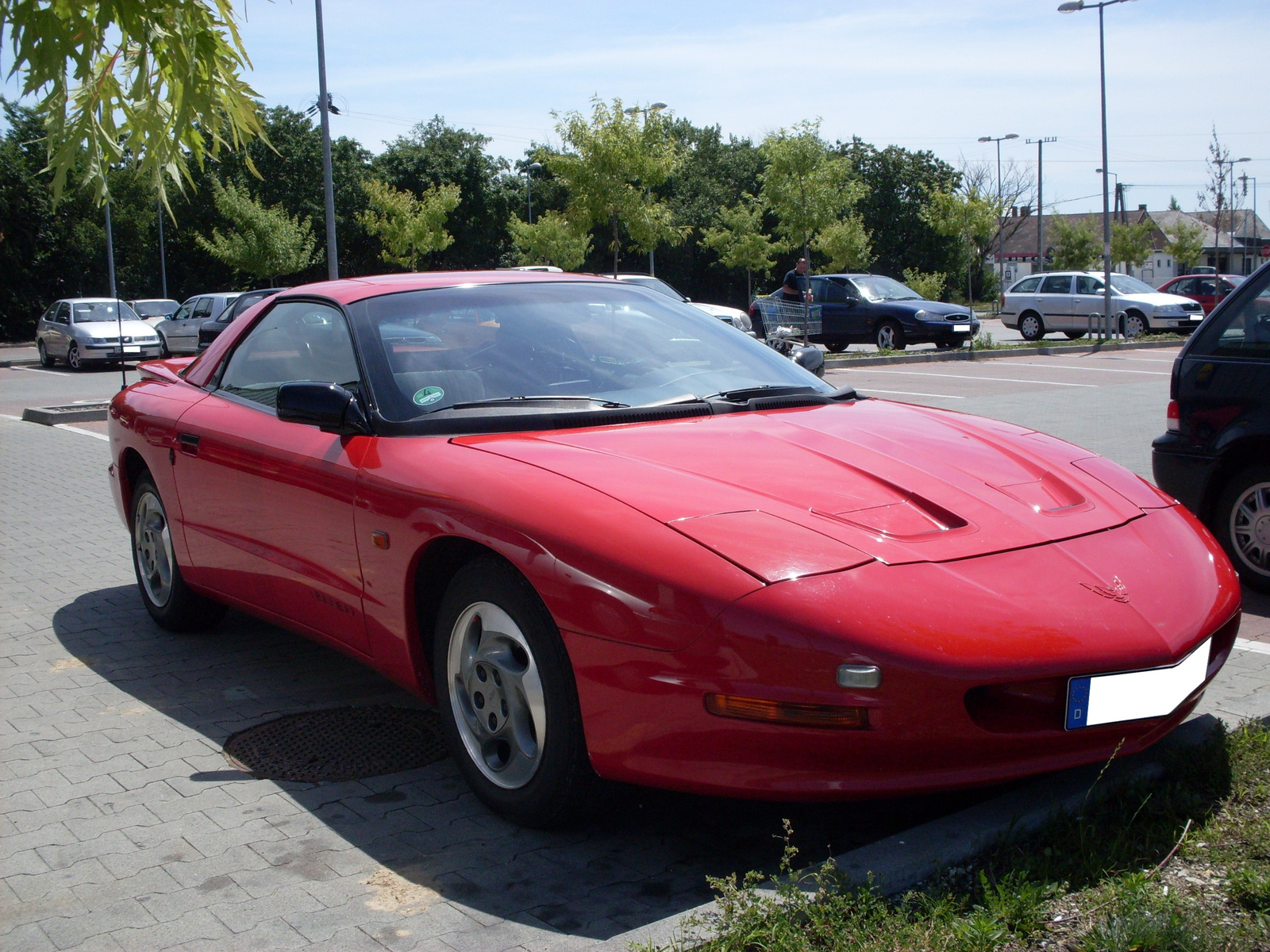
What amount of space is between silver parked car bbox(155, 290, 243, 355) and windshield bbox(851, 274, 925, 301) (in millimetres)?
13987

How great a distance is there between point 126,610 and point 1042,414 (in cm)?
1054

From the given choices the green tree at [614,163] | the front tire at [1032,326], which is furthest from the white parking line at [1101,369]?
the green tree at [614,163]

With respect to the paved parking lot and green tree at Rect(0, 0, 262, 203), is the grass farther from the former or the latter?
green tree at Rect(0, 0, 262, 203)

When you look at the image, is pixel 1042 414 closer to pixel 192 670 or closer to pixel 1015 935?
pixel 192 670

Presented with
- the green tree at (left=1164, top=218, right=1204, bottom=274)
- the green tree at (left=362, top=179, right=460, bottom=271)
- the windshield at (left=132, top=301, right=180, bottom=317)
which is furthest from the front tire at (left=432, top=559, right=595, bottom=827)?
the green tree at (left=1164, top=218, right=1204, bottom=274)

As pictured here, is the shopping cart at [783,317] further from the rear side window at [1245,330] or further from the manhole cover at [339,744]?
the manhole cover at [339,744]

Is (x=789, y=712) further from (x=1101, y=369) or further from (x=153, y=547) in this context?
(x=1101, y=369)

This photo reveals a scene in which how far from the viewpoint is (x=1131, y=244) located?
59.7m

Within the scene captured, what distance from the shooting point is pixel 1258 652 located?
4609 mm

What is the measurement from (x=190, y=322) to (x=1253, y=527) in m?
26.4

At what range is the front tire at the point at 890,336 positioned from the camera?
2467 cm

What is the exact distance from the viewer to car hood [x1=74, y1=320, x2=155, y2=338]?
26156 millimetres

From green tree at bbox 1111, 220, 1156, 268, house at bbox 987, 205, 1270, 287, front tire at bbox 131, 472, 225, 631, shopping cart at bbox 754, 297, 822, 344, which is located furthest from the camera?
house at bbox 987, 205, 1270, 287

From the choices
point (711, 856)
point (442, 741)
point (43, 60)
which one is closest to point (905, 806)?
point (711, 856)
